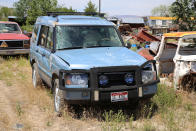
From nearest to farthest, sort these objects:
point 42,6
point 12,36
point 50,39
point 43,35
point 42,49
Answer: point 50,39 → point 42,49 → point 43,35 → point 12,36 → point 42,6

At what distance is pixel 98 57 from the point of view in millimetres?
5238

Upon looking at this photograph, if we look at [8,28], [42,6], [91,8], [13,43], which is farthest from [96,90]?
[91,8]

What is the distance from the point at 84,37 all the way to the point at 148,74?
68.0 inches

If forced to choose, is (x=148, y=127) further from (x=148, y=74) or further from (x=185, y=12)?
(x=185, y=12)

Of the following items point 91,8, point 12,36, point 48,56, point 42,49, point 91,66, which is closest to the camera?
point 91,66

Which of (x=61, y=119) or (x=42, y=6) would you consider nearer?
(x=61, y=119)

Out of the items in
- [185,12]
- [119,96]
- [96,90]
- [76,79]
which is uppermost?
[185,12]

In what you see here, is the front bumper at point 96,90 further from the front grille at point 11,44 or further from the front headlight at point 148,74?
the front grille at point 11,44

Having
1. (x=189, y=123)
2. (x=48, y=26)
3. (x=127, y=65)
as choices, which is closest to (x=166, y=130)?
(x=189, y=123)

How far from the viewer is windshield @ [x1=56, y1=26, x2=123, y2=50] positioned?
19.6 ft

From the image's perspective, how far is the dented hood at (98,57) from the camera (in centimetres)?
490

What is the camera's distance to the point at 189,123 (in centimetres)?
501

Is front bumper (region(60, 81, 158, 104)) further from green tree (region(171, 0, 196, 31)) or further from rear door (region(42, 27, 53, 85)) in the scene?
green tree (region(171, 0, 196, 31))

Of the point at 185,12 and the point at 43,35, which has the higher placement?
the point at 185,12
